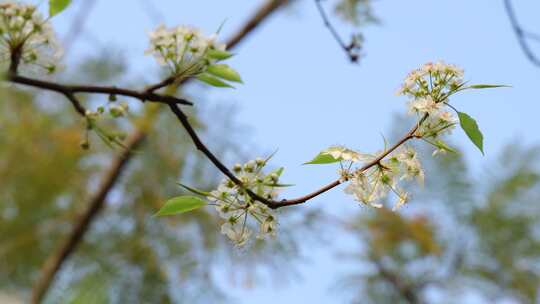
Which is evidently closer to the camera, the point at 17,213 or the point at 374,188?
the point at 374,188

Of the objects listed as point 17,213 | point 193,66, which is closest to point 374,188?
point 193,66

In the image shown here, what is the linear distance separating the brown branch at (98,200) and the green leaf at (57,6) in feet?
3.61

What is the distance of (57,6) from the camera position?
0.52 m

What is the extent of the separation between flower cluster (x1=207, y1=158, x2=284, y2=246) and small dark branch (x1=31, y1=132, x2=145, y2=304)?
3.73 feet

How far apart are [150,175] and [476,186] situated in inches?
38.8

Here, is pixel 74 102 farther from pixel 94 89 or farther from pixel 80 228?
pixel 80 228

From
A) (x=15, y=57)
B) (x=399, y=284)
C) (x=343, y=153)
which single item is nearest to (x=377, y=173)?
(x=343, y=153)

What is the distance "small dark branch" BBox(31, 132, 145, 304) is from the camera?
161 cm

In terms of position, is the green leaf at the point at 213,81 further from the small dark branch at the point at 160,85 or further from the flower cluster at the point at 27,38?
the flower cluster at the point at 27,38

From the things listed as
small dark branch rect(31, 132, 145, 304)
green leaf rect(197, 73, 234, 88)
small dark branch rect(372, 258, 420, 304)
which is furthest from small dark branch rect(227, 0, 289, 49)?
green leaf rect(197, 73, 234, 88)

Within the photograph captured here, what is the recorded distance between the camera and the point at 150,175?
2055 mm

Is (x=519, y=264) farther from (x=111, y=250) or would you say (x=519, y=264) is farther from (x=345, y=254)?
(x=111, y=250)

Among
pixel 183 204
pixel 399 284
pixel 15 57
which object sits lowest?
pixel 183 204

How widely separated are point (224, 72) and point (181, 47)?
7cm
